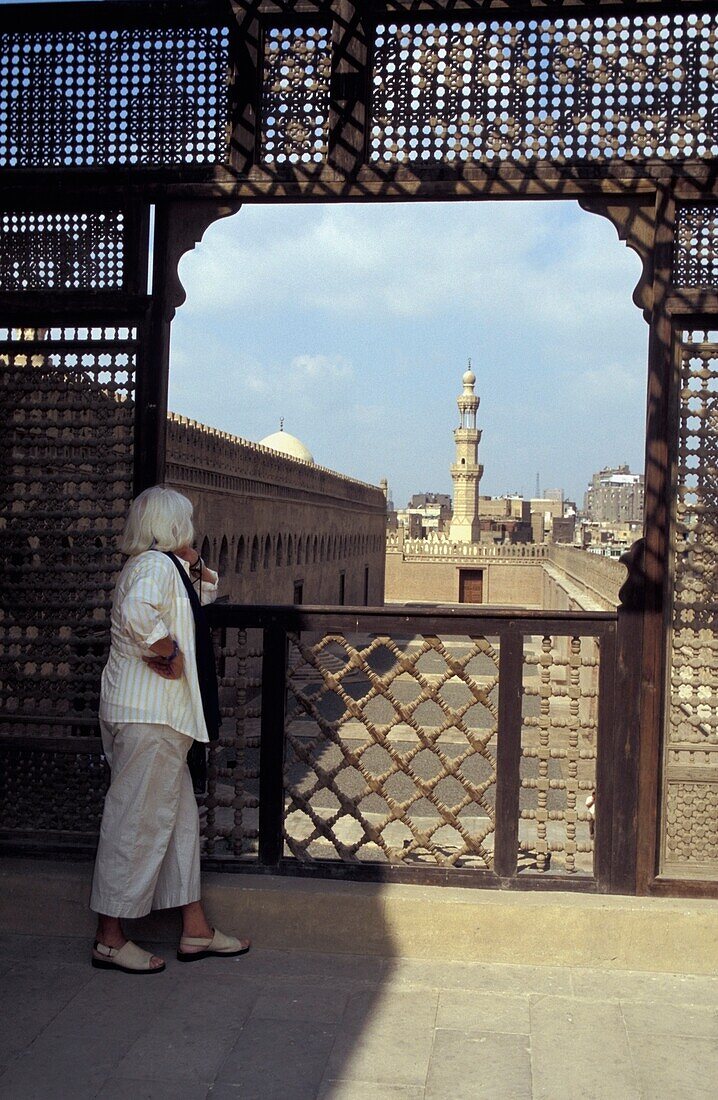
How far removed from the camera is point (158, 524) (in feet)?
11.0

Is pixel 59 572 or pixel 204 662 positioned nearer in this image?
pixel 204 662

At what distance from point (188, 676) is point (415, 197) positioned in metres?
1.77

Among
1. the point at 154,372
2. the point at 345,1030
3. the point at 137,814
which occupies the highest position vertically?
the point at 154,372

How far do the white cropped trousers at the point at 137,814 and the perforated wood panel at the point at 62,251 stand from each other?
5.17 feet

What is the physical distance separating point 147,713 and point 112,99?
2.14 metres

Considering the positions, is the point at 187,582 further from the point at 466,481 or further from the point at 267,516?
the point at 466,481

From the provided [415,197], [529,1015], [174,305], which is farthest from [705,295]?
[529,1015]

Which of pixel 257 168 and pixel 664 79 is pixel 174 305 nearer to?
pixel 257 168

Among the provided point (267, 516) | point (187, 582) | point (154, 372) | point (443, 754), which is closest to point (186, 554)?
point (187, 582)

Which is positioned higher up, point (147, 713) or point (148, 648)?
point (148, 648)

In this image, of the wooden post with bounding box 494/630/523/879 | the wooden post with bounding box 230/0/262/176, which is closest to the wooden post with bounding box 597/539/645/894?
the wooden post with bounding box 494/630/523/879

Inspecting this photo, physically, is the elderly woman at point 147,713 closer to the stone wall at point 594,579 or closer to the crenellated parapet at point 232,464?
the stone wall at point 594,579

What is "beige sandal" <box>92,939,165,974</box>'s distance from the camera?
10.9 feet

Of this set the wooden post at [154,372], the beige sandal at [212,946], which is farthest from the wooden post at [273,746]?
the wooden post at [154,372]
